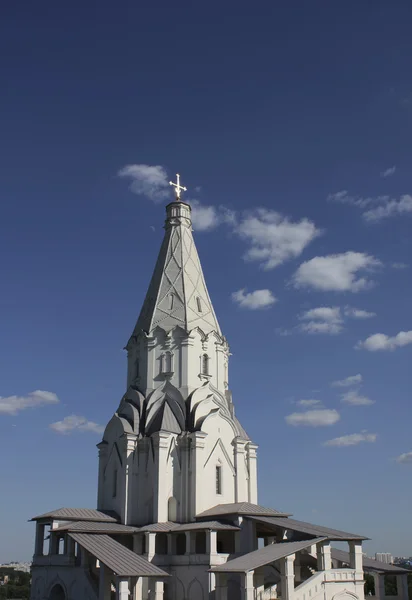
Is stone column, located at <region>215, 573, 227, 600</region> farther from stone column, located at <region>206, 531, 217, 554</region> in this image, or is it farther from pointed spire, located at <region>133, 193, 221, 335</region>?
pointed spire, located at <region>133, 193, 221, 335</region>

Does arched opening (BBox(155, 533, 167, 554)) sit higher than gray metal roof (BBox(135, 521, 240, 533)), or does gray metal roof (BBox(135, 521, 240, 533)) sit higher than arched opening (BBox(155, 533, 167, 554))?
gray metal roof (BBox(135, 521, 240, 533))

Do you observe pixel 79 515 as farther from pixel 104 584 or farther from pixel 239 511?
pixel 239 511

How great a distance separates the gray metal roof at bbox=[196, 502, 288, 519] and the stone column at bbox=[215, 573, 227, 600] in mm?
2673

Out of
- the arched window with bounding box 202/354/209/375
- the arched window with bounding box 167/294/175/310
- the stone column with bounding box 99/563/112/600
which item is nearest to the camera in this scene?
the stone column with bounding box 99/563/112/600

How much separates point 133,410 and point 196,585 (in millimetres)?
8658

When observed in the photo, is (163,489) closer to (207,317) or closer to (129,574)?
(129,574)

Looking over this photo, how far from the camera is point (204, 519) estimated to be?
26.5m

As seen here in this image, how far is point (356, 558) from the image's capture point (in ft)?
78.7

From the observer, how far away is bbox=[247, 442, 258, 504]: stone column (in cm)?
3053

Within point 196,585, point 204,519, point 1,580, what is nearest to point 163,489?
point 204,519

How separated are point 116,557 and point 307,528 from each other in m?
7.27

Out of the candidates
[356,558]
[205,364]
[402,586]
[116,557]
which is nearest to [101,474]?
[205,364]

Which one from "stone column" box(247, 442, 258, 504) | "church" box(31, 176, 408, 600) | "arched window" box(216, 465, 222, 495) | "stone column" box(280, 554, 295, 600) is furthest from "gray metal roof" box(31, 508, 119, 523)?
"stone column" box(280, 554, 295, 600)

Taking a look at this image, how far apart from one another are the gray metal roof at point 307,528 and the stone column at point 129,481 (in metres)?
5.87
